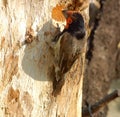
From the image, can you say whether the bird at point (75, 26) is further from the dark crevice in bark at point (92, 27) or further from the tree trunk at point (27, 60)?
the dark crevice in bark at point (92, 27)

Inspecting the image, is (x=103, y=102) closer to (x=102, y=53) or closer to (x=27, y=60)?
(x=27, y=60)

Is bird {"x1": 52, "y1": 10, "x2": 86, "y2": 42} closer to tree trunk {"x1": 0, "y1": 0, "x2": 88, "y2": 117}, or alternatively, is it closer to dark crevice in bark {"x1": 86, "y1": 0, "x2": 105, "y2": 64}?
tree trunk {"x1": 0, "y1": 0, "x2": 88, "y2": 117}

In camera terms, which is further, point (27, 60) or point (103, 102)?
point (103, 102)

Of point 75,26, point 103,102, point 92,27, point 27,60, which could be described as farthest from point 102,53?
point 27,60

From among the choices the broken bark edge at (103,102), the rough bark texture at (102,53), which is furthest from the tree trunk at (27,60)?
the rough bark texture at (102,53)

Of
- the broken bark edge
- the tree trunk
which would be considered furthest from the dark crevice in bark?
the tree trunk

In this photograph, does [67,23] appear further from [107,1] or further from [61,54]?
[107,1]
